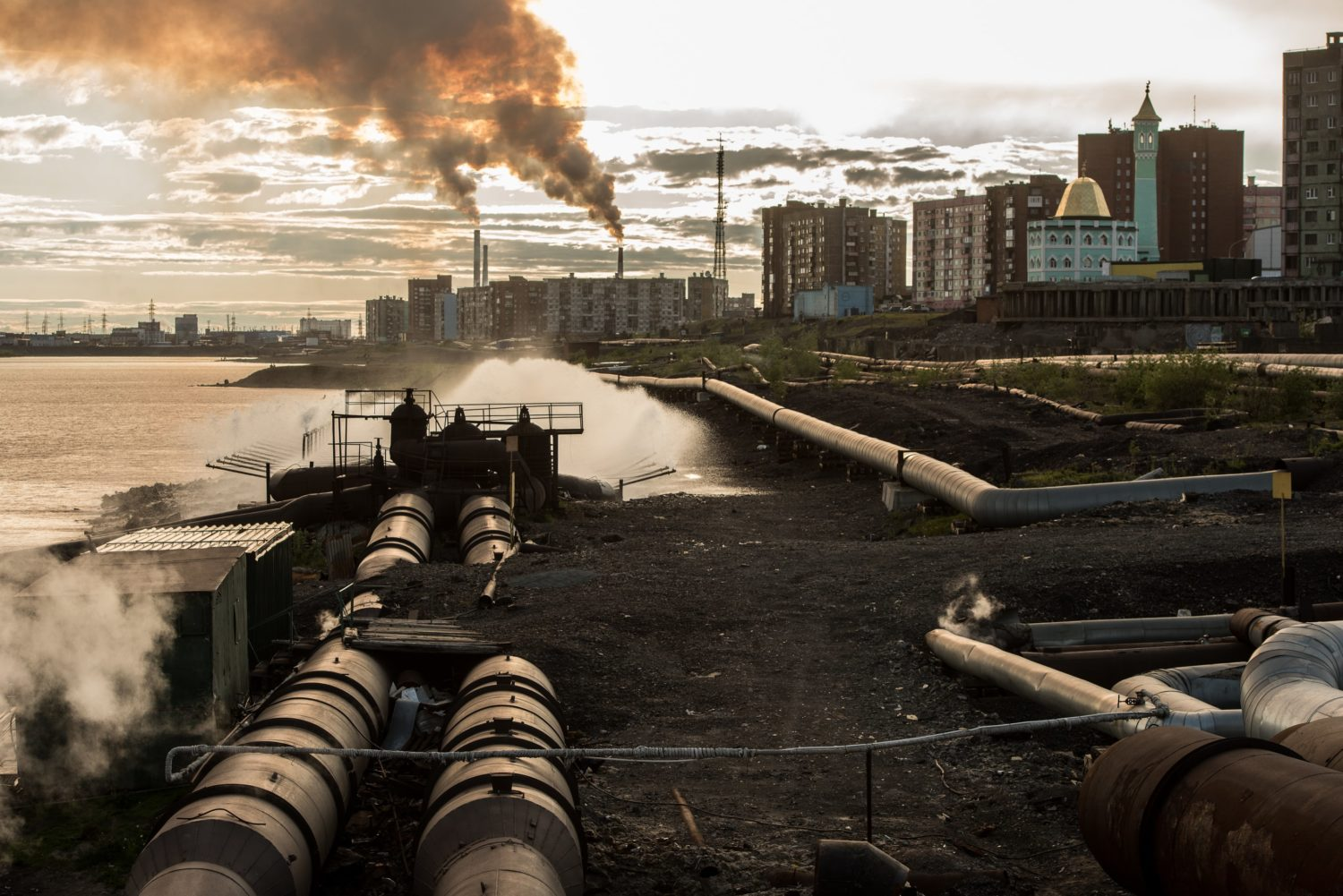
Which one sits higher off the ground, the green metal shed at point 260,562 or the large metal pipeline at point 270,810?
the green metal shed at point 260,562

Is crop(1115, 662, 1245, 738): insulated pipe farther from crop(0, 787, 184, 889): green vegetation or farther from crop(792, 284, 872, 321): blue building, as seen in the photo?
crop(792, 284, 872, 321): blue building

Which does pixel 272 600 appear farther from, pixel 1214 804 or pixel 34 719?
pixel 1214 804

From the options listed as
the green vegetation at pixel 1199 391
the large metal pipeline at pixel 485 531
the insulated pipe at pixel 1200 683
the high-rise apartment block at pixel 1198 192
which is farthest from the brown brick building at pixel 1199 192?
the insulated pipe at pixel 1200 683

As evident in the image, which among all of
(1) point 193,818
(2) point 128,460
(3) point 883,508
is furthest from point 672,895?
(2) point 128,460

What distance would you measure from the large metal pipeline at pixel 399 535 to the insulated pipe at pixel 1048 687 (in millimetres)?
10474

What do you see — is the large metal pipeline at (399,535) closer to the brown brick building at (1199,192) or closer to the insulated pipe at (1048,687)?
the insulated pipe at (1048,687)

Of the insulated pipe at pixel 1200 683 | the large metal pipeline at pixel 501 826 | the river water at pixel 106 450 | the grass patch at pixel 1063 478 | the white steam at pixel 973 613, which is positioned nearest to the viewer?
the large metal pipeline at pixel 501 826

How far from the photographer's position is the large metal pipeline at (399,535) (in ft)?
88.5

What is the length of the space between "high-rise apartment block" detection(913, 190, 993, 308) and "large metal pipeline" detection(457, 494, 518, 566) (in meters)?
150

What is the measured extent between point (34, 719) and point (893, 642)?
1076 cm

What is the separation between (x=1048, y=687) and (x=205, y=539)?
11384 millimetres

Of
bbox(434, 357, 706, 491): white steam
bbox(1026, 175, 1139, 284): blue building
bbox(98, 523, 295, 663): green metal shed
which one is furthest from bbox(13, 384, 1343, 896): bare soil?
bbox(1026, 175, 1139, 284): blue building

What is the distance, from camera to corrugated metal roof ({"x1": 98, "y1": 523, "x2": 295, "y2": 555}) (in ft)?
58.9

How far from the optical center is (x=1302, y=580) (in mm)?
20438
